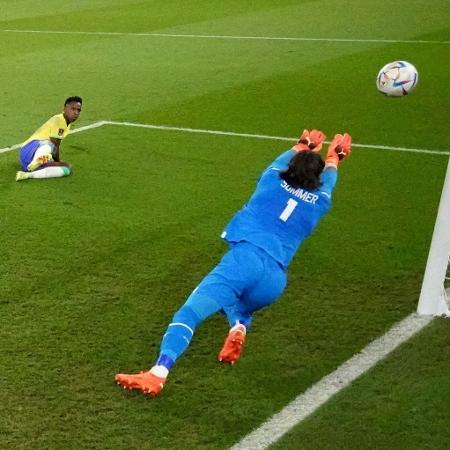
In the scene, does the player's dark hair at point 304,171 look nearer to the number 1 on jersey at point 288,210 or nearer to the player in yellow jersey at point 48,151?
the number 1 on jersey at point 288,210

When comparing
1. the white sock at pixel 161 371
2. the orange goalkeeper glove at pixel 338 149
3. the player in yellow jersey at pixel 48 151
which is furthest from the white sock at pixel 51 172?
the white sock at pixel 161 371

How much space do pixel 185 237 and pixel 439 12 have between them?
49.3ft

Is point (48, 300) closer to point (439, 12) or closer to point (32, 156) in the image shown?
point (32, 156)

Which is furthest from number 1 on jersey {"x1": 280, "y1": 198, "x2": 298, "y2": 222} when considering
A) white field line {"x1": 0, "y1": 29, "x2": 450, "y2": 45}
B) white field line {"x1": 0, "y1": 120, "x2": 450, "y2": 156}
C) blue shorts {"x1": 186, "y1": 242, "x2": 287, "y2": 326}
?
white field line {"x1": 0, "y1": 29, "x2": 450, "y2": 45}

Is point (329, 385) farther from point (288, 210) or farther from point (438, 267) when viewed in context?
point (438, 267)

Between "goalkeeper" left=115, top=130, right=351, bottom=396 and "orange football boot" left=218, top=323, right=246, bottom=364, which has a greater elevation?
"goalkeeper" left=115, top=130, right=351, bottom=396

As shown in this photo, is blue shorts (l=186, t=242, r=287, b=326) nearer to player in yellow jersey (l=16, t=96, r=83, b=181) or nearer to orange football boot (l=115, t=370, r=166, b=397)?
orange football boot (l=115, t=370, r=166, b=397)

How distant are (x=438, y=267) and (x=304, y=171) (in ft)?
4.02

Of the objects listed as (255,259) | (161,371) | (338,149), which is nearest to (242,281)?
(255,259)

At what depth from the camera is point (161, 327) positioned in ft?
18.4

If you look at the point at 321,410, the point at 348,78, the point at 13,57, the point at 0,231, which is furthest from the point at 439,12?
the point at 321,410

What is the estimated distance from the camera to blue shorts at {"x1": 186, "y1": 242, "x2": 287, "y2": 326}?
4.80m

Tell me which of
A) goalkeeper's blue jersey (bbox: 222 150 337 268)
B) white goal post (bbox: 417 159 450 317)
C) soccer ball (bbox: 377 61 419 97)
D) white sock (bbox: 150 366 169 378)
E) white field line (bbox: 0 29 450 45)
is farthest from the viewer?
white field line (bbox: 0 29 450 45)

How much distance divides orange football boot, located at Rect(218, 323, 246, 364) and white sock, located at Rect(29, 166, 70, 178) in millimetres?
3920
